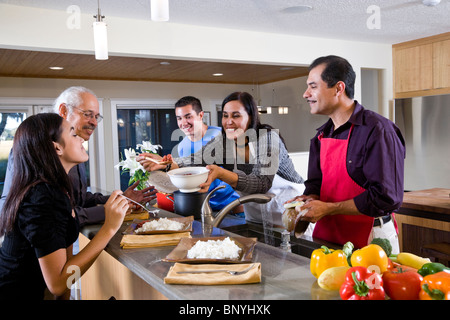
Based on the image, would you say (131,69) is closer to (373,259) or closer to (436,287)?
(373,259)

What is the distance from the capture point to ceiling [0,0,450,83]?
3455mm

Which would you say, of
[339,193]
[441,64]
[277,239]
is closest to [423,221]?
[339,193]

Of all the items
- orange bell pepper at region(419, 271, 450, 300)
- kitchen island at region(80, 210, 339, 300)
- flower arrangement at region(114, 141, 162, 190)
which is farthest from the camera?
flower arrangement at region(114, 141, 162, 190)

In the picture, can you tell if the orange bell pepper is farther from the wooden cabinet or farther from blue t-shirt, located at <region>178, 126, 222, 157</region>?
the wooden cabinet

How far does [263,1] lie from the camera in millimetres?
3412

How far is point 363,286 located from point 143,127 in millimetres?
6167

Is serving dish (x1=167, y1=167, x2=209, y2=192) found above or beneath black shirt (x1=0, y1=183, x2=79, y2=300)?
above

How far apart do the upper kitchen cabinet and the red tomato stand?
4800mm

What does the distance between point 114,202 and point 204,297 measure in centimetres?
64

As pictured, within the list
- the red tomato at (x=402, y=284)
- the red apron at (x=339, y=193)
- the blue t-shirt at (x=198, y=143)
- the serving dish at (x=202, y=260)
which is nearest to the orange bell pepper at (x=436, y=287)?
the red tomato at (x=402, y=284)

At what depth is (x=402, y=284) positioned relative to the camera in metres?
0.93

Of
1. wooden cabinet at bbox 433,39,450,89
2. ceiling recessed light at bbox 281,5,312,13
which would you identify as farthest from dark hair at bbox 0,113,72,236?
wooden cabinet at bbox 433,39,450,89

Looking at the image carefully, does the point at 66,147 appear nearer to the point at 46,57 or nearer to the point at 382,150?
the point at 382,150
